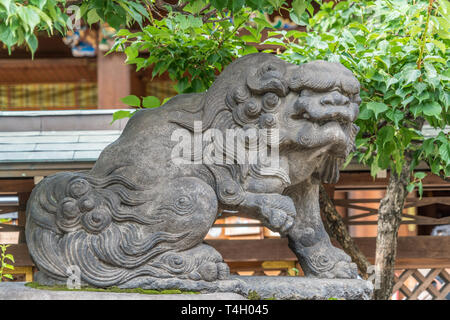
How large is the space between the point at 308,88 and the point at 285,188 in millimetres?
507

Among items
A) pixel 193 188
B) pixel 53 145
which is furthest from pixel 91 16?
pixel 53 145

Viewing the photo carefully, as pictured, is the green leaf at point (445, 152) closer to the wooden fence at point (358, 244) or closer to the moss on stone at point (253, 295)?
the moss on stone at point (253, 295)

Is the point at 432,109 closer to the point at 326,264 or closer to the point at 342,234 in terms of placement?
the point at 326,264

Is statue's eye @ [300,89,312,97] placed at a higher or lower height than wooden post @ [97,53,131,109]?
lower

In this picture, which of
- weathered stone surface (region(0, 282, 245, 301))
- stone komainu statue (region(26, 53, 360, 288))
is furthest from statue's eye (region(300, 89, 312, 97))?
A: weathered stone surface (region(0, 282, 245, 301))

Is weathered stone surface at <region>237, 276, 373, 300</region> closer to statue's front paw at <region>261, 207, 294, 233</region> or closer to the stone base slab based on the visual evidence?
the stone base slab

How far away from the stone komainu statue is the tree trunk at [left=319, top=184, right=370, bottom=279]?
2038 mm

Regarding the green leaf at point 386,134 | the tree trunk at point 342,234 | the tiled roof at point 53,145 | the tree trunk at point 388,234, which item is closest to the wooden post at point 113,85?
the tiled roof at point 53,145

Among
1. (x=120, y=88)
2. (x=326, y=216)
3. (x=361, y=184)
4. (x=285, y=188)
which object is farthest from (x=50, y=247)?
(x=120, y=88)

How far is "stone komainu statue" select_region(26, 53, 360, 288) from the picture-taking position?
8.84ft

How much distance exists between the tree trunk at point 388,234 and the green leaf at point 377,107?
1417mm

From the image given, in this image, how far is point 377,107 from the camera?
3535 mm

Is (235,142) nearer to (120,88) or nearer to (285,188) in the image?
(285,188)

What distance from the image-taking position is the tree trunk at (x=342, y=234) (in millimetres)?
5074
